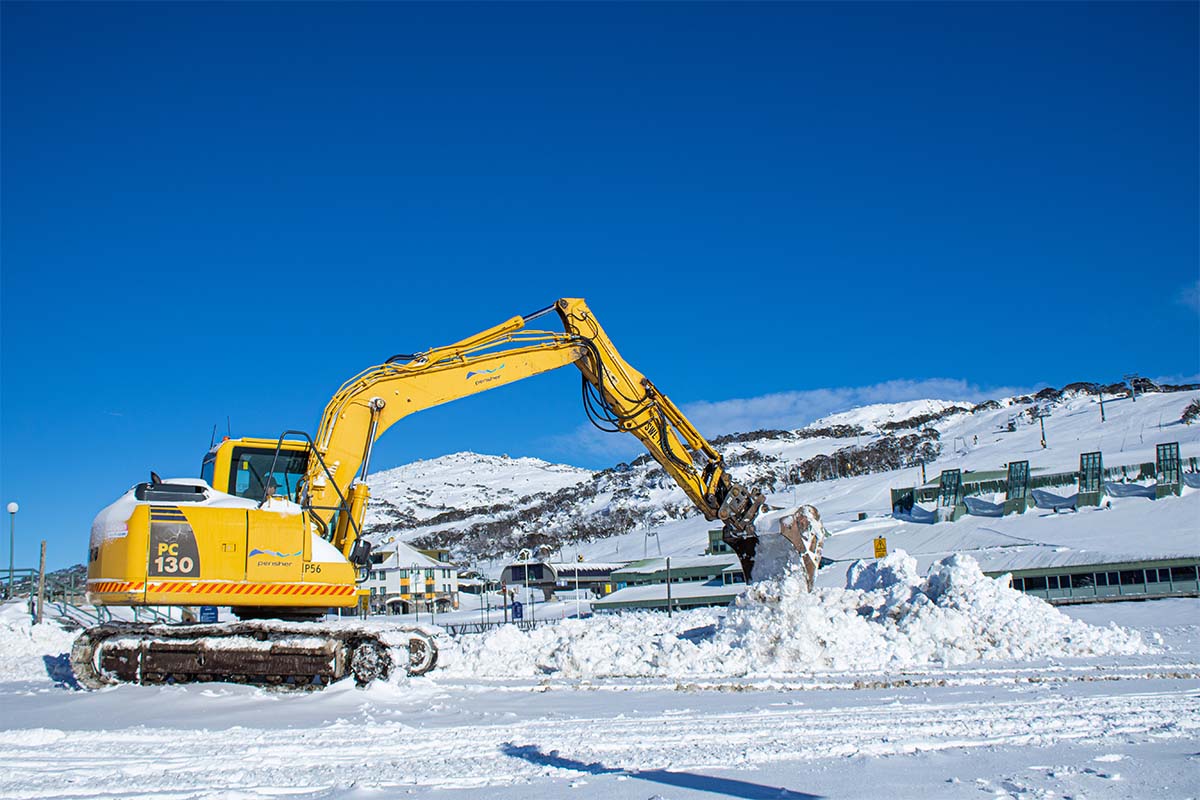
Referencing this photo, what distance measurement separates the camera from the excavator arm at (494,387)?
12.6 m

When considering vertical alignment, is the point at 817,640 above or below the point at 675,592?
above

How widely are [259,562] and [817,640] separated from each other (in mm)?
8062

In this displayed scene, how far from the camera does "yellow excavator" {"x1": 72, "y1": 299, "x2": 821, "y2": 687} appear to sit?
11.1m

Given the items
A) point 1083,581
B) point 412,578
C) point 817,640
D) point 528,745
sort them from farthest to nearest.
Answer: point 412,578 → point 1083,581 → point 817,640 → point 528,745

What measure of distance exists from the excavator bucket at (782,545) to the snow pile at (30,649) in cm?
1174

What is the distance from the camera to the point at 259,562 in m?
11.5

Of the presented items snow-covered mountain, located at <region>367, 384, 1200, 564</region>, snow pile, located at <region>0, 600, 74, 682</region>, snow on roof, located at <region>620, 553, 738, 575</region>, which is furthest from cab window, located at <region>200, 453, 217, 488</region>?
snow-covered mountain, located at <region>367, 384, 1200, 564</region>

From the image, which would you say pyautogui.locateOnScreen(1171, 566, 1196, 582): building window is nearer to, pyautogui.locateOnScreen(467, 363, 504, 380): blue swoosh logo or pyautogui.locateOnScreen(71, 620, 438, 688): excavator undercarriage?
pyautogui.locateOnScreen(467, 363, 504, 380): blue swoosh logo

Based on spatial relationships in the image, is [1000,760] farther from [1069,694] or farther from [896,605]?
[896,605]

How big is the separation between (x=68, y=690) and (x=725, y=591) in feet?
92.3

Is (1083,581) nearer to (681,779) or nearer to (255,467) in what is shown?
(255,467)

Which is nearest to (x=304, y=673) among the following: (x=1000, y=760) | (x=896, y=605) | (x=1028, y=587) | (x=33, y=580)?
(x=1000, y=760)

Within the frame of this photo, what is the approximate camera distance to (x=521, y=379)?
49.2 feet

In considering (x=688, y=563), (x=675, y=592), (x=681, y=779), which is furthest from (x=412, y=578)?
(x=681, y=779)
